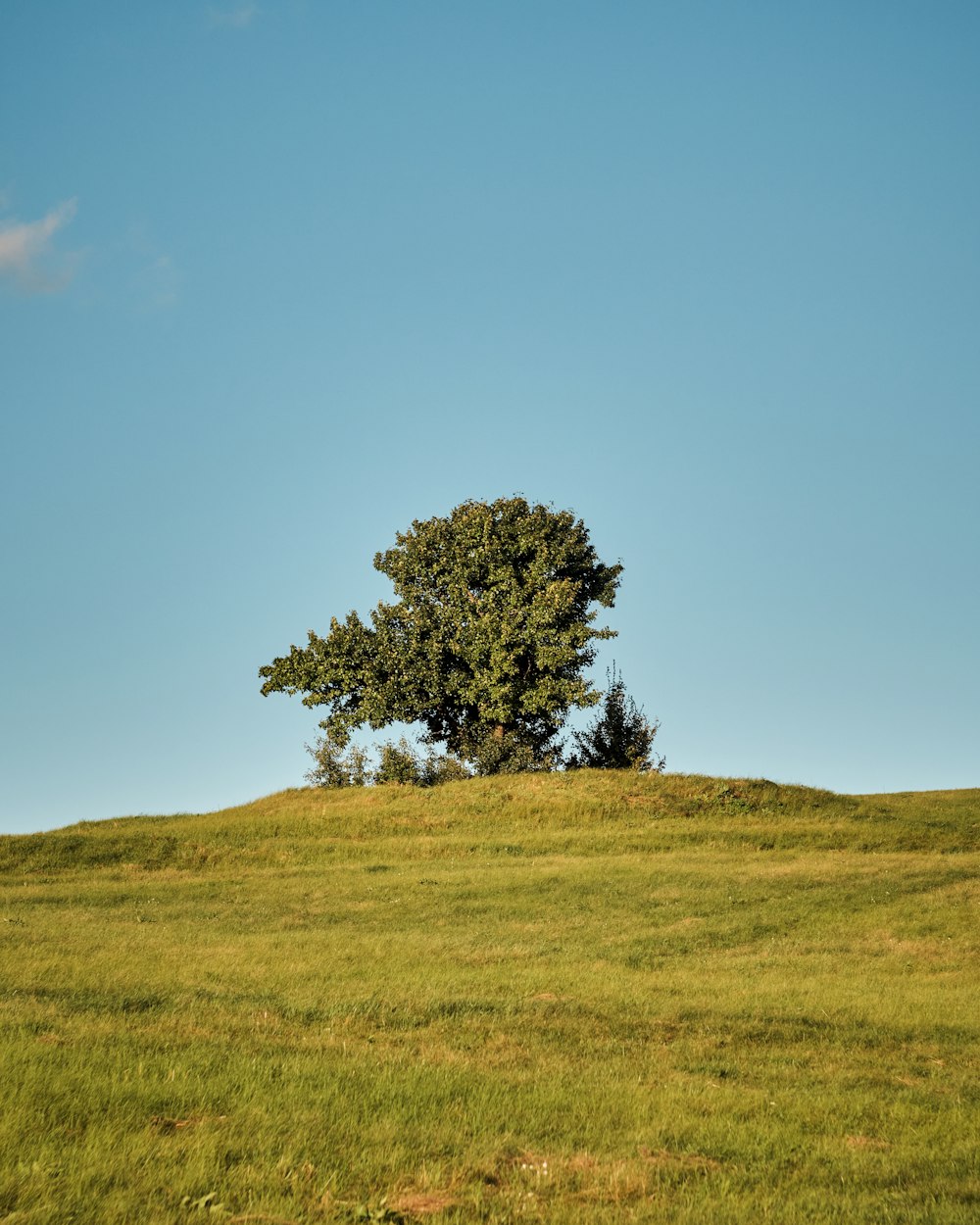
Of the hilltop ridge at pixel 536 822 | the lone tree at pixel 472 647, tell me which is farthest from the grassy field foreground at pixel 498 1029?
the lone tree at pixel 472 647

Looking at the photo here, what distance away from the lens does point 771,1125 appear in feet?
36.8

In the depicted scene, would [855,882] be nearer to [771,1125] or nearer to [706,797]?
[706,797]

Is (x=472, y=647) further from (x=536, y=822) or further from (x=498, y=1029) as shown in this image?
(x=498, y=1029)

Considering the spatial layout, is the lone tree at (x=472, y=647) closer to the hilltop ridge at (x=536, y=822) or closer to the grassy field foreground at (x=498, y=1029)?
the hilltop ridge at (x=536, y=822)

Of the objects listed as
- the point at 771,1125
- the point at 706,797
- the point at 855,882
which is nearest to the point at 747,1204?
the point at 771,1125

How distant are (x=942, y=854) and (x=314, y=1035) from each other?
27.8m

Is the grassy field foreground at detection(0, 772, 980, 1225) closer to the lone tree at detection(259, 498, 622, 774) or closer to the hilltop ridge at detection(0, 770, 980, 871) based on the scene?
the hilltop ridge at detection(0, 770, 980, 871)

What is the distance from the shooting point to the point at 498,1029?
53.4ft

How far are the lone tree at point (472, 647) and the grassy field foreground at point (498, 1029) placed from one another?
653 inches

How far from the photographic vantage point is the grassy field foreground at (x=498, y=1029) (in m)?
9.08

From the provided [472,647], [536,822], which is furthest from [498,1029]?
[472,647]

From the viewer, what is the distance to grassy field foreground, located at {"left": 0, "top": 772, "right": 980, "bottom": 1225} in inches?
357

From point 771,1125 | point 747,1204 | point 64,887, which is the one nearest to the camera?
point 747,1204

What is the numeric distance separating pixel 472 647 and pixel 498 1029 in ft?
132
